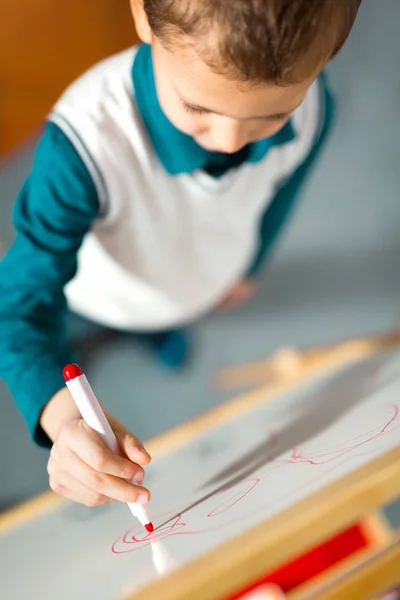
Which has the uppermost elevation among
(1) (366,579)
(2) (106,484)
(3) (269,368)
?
(3) (269,368)

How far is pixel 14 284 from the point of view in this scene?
17.6 inches

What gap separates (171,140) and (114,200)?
0.24 ft

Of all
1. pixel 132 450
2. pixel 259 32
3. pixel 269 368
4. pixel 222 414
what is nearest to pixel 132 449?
pixel 132 450

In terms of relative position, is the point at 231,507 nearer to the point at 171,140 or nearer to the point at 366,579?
the point at 366,579

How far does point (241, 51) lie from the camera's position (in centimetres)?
28

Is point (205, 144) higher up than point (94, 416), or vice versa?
point (205, 144)

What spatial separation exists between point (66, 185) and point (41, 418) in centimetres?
17

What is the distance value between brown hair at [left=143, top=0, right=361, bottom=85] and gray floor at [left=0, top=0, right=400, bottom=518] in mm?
508

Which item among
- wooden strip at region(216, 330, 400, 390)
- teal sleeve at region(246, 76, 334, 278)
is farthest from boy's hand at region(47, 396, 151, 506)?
wooden strip at region(216, 330, 400, 390)

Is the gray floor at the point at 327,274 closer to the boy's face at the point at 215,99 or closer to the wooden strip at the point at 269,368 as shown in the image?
the wooden strip at the point at 269,368

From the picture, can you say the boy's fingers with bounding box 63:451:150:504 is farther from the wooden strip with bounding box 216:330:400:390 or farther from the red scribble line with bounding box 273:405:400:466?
the wooden strip with bounding box 216:330:400:390

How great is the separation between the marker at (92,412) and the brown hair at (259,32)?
0.17 metres

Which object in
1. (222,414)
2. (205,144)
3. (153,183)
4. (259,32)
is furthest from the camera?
(222,414)

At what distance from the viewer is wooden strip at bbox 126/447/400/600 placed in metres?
0.28
